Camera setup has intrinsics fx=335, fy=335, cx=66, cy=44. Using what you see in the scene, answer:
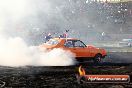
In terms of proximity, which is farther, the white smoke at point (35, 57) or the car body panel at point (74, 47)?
the car body panel at point (74, 47)

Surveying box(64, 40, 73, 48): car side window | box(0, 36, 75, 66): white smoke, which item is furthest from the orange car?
box(0, 36, 75, 66): white smoke

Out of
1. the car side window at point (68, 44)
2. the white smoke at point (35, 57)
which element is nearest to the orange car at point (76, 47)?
the car side window at point (68, 44)

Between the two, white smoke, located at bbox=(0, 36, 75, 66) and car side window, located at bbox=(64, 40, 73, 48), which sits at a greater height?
car side window, located at bbox=(64, 40, 73, 48)

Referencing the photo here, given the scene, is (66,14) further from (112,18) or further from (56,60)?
(56,60)

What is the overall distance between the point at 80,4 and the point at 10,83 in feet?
117

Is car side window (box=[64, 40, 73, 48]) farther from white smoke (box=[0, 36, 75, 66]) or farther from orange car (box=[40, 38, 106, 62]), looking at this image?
white smoke (box=[0, 36, 75, 66])

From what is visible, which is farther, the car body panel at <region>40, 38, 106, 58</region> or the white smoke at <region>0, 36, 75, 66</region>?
the car body panel at <region>40, 38, 106, 58</region>

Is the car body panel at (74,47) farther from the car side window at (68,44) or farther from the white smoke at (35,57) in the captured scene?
the white smoke at (35,57)

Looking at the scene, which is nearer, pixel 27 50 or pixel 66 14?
pixel 27 50

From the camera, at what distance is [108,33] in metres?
44.0

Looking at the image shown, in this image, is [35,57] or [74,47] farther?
[74,47]

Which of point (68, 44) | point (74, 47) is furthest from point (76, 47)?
point (68, 44)

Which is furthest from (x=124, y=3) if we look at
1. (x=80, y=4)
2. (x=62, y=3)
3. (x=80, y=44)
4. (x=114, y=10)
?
(x=80, y=44)

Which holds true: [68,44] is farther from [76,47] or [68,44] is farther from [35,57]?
[35,57]
